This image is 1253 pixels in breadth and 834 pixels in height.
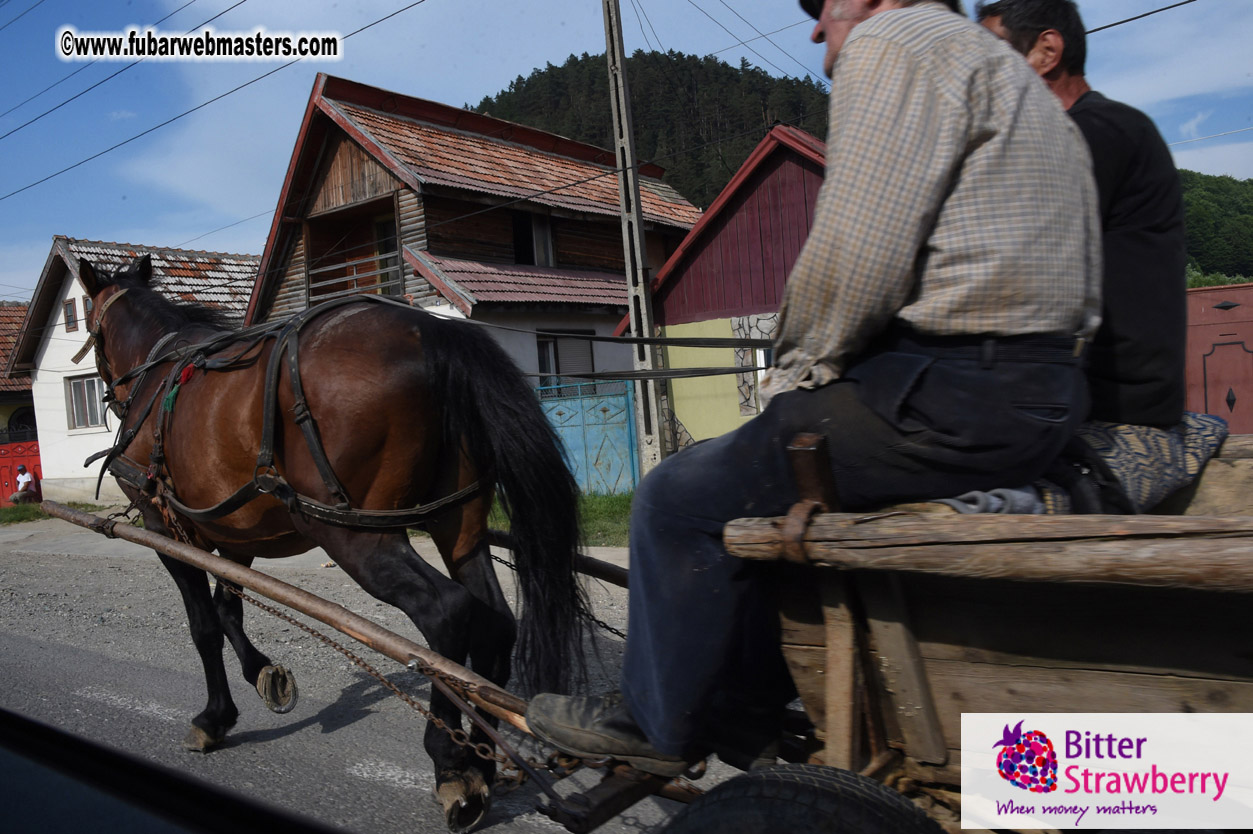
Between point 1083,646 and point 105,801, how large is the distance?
58.9 inches

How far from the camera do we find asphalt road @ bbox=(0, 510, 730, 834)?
306 cm

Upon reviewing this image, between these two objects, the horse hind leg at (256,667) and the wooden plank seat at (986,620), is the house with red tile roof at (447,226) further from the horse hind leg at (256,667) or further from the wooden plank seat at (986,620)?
the wooden plank seat at (986,620)

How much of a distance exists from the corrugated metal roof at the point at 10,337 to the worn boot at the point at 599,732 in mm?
25081

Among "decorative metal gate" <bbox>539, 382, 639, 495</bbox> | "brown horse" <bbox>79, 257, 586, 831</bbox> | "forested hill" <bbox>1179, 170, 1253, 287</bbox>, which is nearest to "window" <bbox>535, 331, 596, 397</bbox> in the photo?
"decorative metal gate" <bbox>539, 382, 639, 495</bbox>

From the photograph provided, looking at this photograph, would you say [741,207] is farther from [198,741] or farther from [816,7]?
[816,7]

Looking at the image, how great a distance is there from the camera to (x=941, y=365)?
4.74 feet

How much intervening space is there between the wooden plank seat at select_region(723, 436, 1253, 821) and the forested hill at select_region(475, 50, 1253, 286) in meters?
10.8

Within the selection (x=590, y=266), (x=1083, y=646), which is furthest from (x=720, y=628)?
(x=590, y=266)

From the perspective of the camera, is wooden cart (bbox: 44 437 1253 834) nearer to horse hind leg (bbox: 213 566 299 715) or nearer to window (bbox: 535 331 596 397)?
horse hind leg (bbox: 213 566 299 715)

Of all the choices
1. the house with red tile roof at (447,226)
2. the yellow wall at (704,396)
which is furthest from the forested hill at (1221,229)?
the yellow wall at (704,396)

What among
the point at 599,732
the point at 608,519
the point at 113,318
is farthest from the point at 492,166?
the point at 599,732

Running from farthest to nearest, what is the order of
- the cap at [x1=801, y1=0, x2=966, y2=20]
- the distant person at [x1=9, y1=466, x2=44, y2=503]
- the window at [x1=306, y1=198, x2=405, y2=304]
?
the distant person at [x1=9, y1=466, x2=44, y2=503], the window at [x1=306, y1=198, x2=405, y2=304], the cap at [x1=801, y1=0, x2=966, y2=20]

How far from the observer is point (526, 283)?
1490cm

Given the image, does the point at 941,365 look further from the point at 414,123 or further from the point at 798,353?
the point at 414,123
